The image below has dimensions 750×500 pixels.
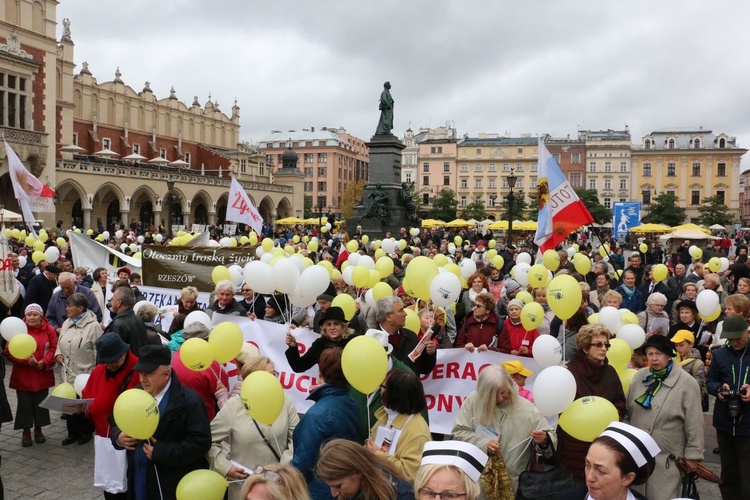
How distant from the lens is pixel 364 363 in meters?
3.73

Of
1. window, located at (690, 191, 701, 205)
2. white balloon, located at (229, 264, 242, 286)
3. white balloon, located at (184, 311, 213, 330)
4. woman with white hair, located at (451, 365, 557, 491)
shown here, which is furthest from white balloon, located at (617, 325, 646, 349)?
window, located at (690, 191, 701, 205)

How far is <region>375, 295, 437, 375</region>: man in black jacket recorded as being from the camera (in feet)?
16.9

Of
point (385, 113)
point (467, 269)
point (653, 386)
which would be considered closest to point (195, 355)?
point (653, 386)

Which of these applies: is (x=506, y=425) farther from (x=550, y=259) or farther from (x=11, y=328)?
(x=550, y=259)

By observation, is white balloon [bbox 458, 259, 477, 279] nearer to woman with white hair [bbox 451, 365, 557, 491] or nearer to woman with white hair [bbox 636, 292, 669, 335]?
woman with white hair [bbox 636, 292, 669, 335]

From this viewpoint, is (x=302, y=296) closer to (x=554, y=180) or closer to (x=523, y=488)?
(x=523, y=488)

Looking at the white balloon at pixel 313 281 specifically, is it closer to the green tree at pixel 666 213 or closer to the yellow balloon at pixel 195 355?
the yellow balloon at pixel 195 355

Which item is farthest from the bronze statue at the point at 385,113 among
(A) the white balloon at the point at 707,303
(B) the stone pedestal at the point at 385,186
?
(A) the white balloon at the point at 707,303

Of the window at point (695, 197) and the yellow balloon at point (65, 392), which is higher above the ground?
the window at point (695, 197)

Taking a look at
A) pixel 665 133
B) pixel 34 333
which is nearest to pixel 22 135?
pixel 34 333

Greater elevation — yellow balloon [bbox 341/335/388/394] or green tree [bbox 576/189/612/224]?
green tree [bbox 576/189/612/224]

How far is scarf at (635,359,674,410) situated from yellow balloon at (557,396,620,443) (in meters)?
0.92

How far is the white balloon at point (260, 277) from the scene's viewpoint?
6789 millimetres

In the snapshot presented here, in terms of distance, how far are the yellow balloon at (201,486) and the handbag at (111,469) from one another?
1.28m
